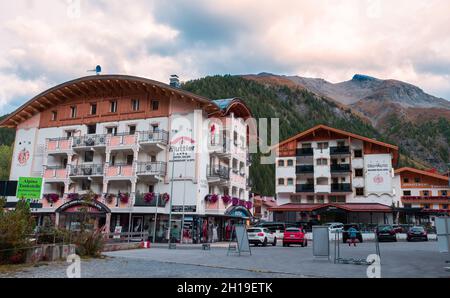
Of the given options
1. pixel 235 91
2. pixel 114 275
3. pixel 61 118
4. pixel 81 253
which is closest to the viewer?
pixel 114 275

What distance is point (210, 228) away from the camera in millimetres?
40406

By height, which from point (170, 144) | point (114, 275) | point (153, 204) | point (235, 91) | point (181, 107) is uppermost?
point (235, 91)

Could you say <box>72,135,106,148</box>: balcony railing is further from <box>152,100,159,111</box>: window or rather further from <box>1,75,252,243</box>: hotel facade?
<box>152,100,159,111</box>: window

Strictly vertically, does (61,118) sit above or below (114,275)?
above

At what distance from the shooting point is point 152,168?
3972 cm

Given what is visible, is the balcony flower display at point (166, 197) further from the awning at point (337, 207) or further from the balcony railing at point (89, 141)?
the awning at point (337, 207)

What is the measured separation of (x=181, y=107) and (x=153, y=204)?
9942mm

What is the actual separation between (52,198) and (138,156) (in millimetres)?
10431

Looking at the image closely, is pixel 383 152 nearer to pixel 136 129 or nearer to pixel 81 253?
pixel 136 129

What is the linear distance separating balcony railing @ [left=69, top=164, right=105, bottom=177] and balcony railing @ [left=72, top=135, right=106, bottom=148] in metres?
2.22

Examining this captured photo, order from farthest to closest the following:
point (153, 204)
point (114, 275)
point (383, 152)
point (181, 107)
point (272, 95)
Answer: point (272, 95) < point (383, 152) < point (181, 107) < point (153, 204) < point (114, 275)

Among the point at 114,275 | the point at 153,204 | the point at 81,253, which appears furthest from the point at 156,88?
the point at 114,275

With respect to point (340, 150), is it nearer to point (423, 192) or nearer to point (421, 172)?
point (421, 172)

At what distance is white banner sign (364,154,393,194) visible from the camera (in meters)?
60.8
